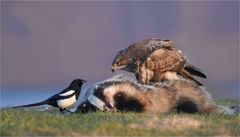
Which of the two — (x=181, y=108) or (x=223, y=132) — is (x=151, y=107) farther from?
(x=223, y=132)

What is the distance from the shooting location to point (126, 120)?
34.0 feet

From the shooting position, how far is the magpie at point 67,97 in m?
12.7

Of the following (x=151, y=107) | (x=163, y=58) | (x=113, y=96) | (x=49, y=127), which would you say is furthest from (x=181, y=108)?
(x=49, y=127)

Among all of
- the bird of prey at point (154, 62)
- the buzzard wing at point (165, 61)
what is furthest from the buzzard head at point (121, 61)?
the buzzard wing at point (165, 61)

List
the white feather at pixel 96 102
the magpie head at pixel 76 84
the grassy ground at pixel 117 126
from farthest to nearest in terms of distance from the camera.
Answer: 1. the magpie head at pixel 76 84
2. the white feather at pixel 96 102
3. the grassy ground at pixel 117 126

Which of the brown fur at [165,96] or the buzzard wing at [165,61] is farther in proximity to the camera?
the buzzard wing at [165,61]

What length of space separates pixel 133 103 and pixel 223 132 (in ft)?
9.83

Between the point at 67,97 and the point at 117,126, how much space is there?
3302 millimetres

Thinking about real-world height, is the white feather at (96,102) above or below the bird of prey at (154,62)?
below

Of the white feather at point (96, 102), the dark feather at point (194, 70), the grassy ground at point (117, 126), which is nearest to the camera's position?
the grassy ground at point (117, 126)

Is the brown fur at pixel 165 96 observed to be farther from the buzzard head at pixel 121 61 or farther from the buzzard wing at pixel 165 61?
the buzzard head at pixel 121 61

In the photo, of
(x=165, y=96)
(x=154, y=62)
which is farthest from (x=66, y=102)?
(x=154, y=62)

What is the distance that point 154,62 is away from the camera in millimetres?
14672

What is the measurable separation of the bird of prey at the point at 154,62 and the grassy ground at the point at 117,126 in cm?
343
